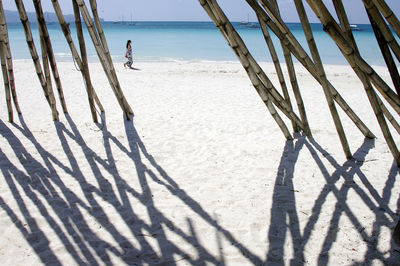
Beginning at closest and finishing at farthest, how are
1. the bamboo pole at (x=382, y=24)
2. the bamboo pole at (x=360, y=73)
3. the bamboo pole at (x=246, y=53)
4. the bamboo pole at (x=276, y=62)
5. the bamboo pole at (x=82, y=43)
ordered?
1. the bamboo pole at (x=382, y=24)
2. the bamboo pole at (x=360, y=73)
3. the bamboo pole at (x=246, y=53)
4. the bamboo pole at (x=276, y=62)
5. the bamboo pole at (x=82, y=43)

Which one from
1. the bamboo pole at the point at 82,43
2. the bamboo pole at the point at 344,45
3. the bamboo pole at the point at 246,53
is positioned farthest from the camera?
the bamboo pole at the point at 82,43

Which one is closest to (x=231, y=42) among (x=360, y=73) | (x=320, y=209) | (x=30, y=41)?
(x=360, y=73)

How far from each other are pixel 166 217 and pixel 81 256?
65cm

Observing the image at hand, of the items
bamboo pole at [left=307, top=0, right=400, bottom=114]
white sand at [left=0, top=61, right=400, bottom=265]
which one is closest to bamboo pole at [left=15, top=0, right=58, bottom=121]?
white sand at [left=0, top=61, right=400, bottom=265]

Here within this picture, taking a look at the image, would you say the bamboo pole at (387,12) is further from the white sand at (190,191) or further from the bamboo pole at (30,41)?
the bamboo pole at (30,41)

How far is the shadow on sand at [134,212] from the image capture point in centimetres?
199

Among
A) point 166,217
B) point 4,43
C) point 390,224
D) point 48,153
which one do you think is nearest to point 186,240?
point 166,217

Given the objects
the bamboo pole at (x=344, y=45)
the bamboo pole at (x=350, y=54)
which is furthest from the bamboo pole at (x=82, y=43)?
the bamboo pole at (x=344, y=45)

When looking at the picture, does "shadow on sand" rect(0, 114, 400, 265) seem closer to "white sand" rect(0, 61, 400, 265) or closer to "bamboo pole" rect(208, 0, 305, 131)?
"white sand" rect(0, 61, 400, 265)

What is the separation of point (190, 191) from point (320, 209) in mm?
1057

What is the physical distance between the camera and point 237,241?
2.11 meters

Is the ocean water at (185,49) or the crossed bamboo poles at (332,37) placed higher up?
the ocean water at (185,49)

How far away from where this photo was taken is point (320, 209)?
2.47 metres

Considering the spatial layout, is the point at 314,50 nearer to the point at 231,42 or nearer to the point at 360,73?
the point at 360,73
